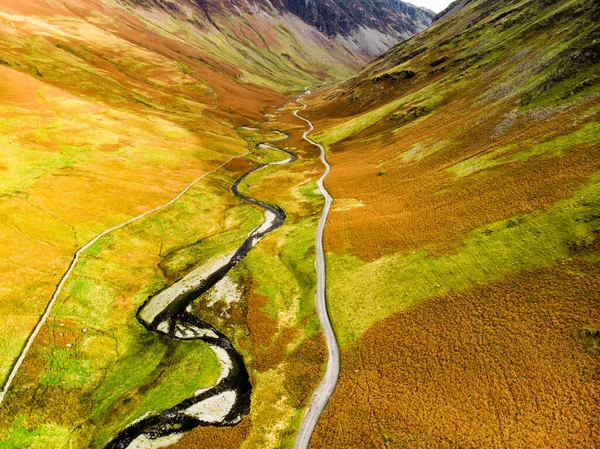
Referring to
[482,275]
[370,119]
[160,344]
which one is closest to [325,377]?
[160,344]

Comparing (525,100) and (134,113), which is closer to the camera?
(525,100)

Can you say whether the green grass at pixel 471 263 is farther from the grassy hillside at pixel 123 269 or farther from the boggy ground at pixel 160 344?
the grassy hillside at pixel 123 269

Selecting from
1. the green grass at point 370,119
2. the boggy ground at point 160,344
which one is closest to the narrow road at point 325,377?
the boggy ground at point 160,344

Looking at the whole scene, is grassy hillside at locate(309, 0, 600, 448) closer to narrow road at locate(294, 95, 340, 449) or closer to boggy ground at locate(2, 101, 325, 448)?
narrow road at locate(294, 95, 340, 449)

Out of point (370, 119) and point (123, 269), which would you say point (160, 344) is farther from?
point (370, 119)

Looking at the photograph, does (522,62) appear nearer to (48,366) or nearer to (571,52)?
(571,52)

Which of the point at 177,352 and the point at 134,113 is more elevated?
the point at 134,113

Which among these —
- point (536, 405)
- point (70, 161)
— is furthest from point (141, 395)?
point (70, 161)
